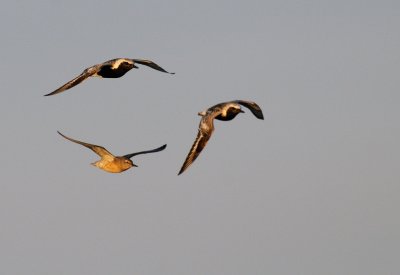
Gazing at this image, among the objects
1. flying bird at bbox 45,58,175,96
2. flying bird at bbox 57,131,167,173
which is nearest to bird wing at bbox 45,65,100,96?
flying bird at bbox 45,58,175,96

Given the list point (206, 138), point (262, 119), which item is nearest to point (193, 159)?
point (206, 138)

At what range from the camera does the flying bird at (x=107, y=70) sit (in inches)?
3179

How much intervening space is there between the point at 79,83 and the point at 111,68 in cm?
254

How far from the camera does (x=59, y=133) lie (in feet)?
253

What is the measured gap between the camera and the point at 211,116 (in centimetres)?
7569

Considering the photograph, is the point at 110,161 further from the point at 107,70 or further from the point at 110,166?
the point at 107,70

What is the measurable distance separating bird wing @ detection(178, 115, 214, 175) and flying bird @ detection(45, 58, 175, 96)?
7606mm

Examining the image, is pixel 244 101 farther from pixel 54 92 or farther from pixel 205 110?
pixel 54 92

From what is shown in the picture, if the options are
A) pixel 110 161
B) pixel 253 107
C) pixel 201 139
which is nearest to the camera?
pixel 201 139

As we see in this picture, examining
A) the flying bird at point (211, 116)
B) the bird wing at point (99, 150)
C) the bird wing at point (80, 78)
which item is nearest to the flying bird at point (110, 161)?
the bird wing at point (99, 150)

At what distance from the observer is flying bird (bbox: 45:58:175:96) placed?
80750 mm

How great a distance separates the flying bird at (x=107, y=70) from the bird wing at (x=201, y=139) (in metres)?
7.61

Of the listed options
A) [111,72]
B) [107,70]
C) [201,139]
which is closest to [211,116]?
[201,139]

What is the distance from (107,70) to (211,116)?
8.74 m
